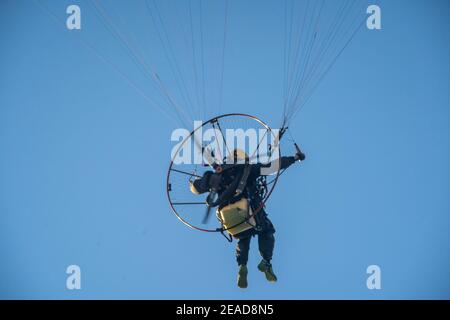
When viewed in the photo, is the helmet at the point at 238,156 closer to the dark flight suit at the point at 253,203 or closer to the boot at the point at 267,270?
the dark flight suit at the point at 253,203

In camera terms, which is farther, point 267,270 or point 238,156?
point 267,270

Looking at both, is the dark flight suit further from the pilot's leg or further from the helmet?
the helmet

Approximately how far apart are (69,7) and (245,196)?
449 inches

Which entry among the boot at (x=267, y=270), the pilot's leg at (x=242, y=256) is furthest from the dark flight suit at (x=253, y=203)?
the boot at (x=267, y=270)

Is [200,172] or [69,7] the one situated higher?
[69,7]

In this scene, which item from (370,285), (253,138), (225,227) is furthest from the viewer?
(370,285)

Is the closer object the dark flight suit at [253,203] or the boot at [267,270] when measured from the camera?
the dark flight suit at [253,203]

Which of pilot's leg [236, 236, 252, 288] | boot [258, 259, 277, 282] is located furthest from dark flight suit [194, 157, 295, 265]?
boot [258, 259, 277, 282]

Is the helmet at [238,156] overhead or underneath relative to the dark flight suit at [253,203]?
overhead

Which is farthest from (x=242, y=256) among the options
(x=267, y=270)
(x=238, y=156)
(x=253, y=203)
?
(x=238, y=156)

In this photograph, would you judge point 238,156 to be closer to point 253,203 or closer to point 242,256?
point 253,203
